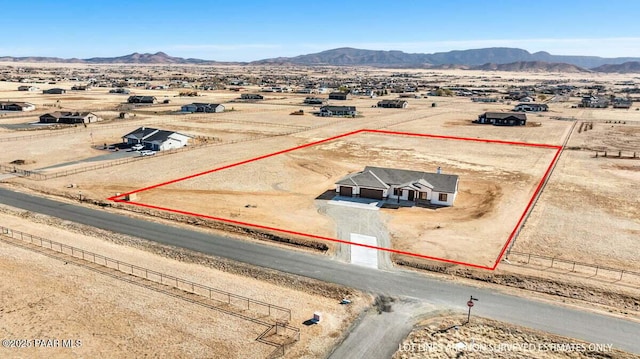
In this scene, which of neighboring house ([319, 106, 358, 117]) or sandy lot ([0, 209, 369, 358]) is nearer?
sandy lot ([0, 209, 369, 358])

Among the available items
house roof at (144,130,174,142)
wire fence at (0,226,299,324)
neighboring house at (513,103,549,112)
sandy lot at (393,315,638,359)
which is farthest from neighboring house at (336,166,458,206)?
neighboring house at (513,103,549,112)

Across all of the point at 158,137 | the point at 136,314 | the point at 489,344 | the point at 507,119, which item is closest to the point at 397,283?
the point at 489,344

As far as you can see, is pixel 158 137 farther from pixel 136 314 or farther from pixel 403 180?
pixel 136 314

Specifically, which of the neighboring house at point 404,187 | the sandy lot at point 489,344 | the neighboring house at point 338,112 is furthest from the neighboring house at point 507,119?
the sandy lot at point 489,344

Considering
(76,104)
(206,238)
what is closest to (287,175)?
(206,238)

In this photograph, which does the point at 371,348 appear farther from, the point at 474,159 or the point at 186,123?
the point at 186,123

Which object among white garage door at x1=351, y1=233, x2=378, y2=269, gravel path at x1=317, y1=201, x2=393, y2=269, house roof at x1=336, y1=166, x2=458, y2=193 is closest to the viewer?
white garage door at x1=351, y1=233, x2=378, y2=269

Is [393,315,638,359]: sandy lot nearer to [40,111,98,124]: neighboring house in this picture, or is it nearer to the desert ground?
the desert ground
